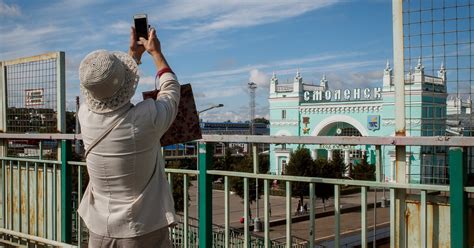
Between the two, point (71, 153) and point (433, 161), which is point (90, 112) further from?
point (71, 153)

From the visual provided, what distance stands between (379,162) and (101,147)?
5.35 ft

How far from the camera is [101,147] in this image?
258cm

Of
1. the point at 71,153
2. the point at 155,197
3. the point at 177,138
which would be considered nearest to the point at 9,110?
the point at 71,153

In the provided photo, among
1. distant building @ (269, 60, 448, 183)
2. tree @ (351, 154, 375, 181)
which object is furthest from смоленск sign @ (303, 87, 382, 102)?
tree @ (351, 154, 375, 181)

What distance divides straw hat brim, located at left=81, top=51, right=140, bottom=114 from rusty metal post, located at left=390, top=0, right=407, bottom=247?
5.20 ft

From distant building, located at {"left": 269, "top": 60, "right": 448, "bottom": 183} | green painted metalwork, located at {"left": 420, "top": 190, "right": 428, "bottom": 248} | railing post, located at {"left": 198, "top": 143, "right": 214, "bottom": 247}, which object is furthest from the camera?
distant building, located at {"left": 269, "top": 60, "right": 448, "bottom": 183}

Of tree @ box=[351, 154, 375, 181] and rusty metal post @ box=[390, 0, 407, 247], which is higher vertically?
rusty metal post @ box=[390, 0, 407, 247]

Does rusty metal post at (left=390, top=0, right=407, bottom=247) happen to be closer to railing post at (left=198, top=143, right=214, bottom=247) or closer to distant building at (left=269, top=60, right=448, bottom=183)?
railing post at (left=198, top=143, right=214, bottom=247)

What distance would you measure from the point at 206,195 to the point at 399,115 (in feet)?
5.16

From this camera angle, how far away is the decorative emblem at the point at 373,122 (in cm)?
4431

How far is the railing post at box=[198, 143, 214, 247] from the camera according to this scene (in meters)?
3.79

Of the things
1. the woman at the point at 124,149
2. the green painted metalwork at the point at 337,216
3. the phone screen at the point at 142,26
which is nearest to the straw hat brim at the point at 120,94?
the woman at the point at 124,149

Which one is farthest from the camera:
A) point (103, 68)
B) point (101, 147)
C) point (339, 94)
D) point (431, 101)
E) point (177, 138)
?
point (339, 94)

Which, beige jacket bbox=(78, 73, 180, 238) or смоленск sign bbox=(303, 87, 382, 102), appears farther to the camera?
смоленск sign bbox=(303, 87, 382, 102)
